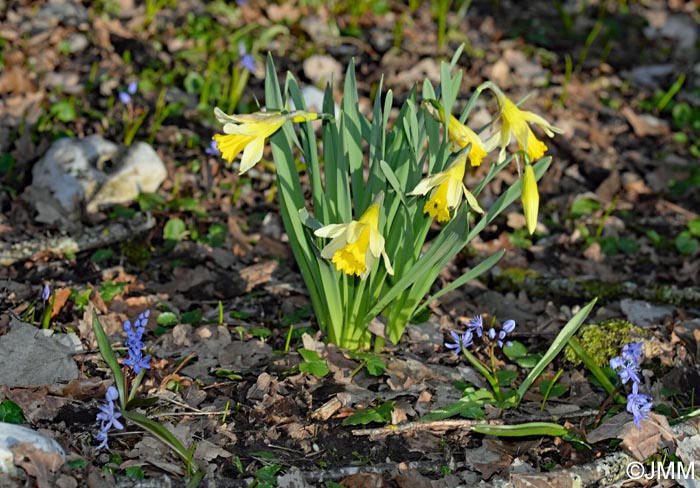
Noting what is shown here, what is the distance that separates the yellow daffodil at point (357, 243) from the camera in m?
2.23

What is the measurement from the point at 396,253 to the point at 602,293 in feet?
3.84

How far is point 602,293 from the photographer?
339 cm

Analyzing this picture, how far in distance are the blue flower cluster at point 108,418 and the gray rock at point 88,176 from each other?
1530mm

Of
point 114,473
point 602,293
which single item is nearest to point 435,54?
point 602,293

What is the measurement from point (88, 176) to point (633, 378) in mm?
2516

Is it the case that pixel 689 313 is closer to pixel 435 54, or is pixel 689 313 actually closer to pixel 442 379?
pixel 442 379

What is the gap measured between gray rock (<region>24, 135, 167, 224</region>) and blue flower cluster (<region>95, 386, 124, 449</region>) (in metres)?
1.53

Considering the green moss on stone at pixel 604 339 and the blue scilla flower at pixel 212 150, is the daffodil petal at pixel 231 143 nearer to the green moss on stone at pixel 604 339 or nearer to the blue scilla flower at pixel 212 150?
the green moss on stone at pixel 604 339

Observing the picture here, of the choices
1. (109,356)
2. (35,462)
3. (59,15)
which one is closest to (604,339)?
(109,356)

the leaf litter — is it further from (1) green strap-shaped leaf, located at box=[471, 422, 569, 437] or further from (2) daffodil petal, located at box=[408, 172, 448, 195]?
(2) daffodil petal, located at box=[408, 172, 448, 195]

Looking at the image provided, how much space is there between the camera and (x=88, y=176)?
369 centimetres

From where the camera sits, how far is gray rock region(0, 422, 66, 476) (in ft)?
6.57

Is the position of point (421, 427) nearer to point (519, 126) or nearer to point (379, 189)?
point (379, 189)

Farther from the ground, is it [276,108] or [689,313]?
[276,108]
